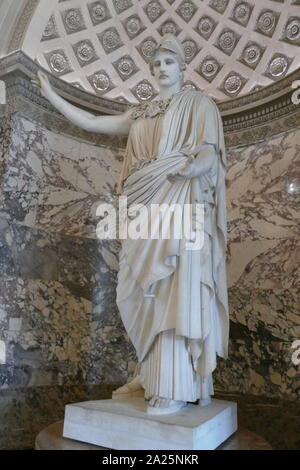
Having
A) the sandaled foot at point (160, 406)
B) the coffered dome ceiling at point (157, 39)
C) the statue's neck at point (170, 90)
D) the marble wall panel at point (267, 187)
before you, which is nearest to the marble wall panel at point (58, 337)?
the marble wall panel at point (267, 187)

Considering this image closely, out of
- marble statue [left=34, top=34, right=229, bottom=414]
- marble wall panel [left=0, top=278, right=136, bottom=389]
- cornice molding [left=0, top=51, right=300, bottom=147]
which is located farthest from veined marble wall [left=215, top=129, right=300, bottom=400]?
marble statue [left=34, top=34, right=229, bottom=414]

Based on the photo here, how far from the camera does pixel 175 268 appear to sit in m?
2.15

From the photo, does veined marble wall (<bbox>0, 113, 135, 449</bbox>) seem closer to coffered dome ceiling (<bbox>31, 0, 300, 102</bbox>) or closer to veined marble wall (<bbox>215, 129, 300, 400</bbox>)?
coffered dome ceiling (<bbox>31, 0, 300, 102</bbox>)

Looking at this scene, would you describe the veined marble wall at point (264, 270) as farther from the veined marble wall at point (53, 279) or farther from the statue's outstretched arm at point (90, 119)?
the statue's outstretched arm at point (90, 119)

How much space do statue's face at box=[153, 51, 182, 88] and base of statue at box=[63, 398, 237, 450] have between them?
6.37 ft

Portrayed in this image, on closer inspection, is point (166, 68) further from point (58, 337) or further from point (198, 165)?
point (58, 337)

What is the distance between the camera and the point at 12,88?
3912 millimetres

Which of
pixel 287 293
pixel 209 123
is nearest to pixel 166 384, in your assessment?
pixel 209 123

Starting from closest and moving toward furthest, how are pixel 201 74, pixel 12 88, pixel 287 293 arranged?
pixel 287 293, pixel 12 88, pixel 201 74

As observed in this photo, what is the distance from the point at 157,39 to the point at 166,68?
237 centimetres

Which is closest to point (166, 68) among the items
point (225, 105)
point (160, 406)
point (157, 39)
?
point (225, 105)

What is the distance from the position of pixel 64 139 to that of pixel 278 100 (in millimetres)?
2152

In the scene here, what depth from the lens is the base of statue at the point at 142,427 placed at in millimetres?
1780

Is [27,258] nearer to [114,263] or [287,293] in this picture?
[114,263]
